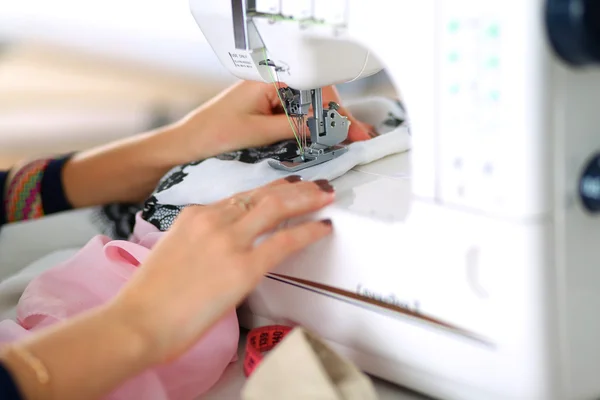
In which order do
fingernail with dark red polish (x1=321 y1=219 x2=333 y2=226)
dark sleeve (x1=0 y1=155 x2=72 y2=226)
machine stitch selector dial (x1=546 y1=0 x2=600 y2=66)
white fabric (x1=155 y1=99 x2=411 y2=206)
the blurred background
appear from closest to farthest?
machine stitch selector dial (x1=546 y1=0 x2=600 y2=66), fingernail with dark red polish (x1=321 y1=219 x2=333 y2=226), white fabric (x1=155 y1=99 x2=411 y2=206), dark sleeve (x1=0 y1=155 x2=72 y2=226), the blurred background

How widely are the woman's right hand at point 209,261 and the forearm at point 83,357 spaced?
0.5 inches

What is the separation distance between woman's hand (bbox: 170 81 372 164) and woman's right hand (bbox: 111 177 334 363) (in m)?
0.29

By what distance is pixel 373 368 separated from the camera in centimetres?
83

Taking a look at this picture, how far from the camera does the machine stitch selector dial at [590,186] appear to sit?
689 millimetres

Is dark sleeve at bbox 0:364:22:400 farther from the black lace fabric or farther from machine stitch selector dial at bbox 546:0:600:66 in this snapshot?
machine stitch selector dial at bbox 546:0:600:66

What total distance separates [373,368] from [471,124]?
0.94ft

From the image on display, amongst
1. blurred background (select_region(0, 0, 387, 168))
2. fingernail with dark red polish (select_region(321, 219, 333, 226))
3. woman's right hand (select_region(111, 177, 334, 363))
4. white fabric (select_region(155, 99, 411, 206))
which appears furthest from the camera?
blurred background (select_region(0, 0, 387, 168))

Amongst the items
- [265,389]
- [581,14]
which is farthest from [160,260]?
[581,14]

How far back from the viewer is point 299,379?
0.71 m

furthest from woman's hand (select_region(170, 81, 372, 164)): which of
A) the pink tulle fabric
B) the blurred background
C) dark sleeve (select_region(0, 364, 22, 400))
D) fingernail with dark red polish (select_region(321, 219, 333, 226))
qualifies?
the blurred background

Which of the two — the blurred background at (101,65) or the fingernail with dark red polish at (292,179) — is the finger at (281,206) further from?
the blurred background at (101,65)

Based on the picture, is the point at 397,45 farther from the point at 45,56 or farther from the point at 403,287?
the point at 45,56

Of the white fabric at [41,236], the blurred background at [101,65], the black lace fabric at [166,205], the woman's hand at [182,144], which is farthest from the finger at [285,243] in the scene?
the blurred background at [101,65]

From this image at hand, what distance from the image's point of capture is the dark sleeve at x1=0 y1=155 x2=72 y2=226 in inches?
51.9
